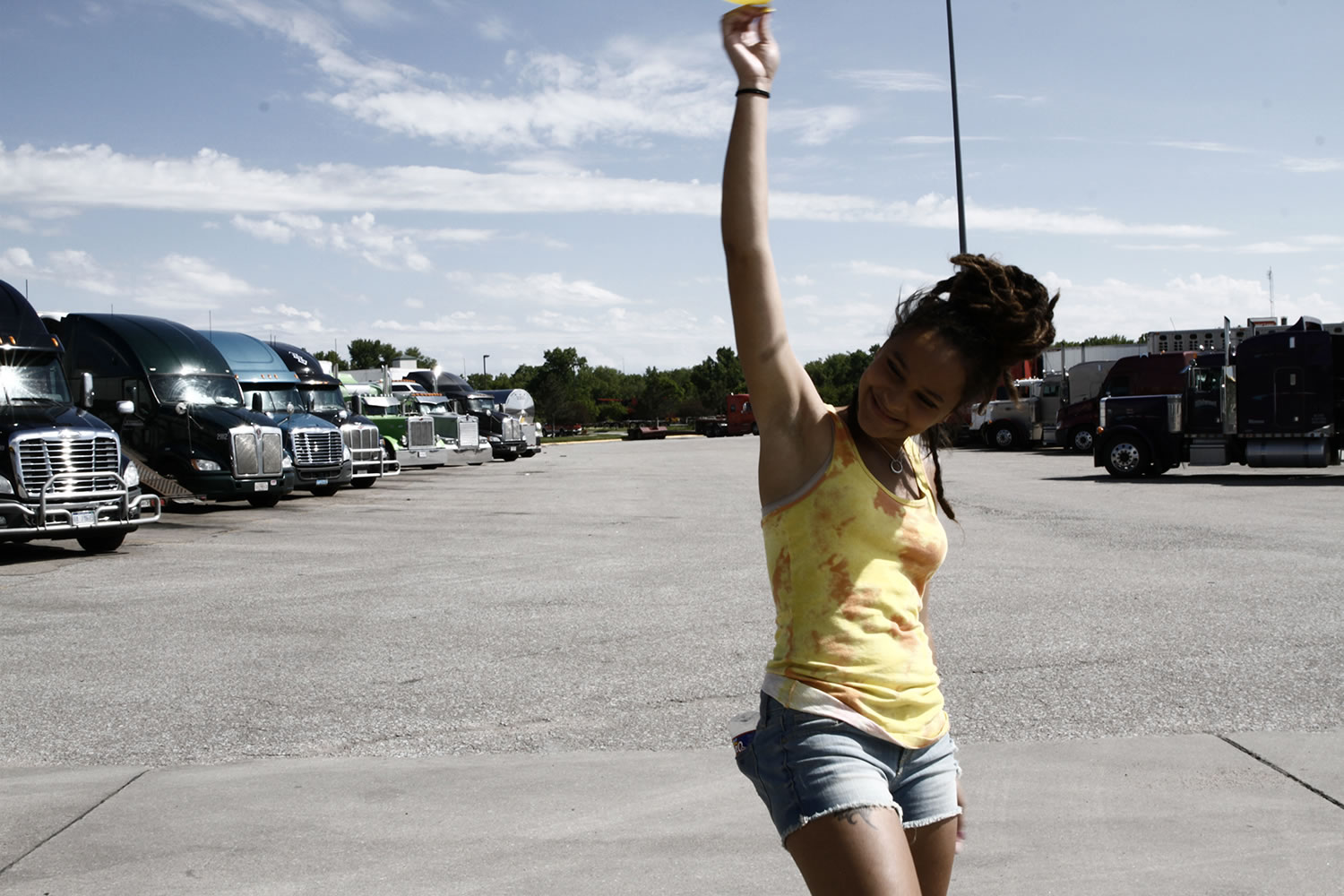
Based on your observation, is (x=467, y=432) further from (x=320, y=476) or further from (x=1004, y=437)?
(x=1004, y=437)

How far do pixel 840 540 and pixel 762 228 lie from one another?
23.0 inches

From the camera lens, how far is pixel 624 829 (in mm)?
4434

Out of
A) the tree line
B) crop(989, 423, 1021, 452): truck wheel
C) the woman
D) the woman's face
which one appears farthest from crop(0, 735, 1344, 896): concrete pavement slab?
the tree line

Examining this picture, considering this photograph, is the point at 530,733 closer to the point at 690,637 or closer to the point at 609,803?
the point at 609,803

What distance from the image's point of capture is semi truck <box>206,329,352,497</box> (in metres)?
22.6

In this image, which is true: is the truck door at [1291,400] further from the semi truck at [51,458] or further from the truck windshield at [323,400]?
the semi truck at [51,458]

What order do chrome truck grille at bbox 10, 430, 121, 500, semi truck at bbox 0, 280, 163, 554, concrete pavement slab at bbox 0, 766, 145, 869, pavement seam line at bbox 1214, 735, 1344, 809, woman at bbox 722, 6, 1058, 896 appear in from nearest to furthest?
woman at bbox 722, 6, 1058, 896 → concrete pavement slab at bbox 0, 766, 145, 869 → pavement seam line at bbox 1214, 735, 1344, 809 → semi truck at bbox 0, 280, 163, 554 → chrome truck grille at bbox 10, 430, 121, 500

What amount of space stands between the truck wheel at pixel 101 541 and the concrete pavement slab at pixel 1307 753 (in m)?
12.8

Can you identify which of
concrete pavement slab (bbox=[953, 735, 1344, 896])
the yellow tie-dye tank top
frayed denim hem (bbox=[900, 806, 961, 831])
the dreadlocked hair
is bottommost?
concrete pavement slab (bbox=[953, 735, 1344, 896])

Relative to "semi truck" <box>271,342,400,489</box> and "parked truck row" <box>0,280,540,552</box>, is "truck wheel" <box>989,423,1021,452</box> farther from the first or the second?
"semi truck" <box>271,342,400,489</box>

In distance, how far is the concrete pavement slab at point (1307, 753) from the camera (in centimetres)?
479

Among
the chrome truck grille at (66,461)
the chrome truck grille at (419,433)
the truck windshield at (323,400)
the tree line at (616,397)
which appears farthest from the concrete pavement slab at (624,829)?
the tree line at (616,397)

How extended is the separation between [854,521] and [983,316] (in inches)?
18.1

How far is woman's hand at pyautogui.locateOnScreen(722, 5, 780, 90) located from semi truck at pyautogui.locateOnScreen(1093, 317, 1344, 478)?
23161 millimetres
